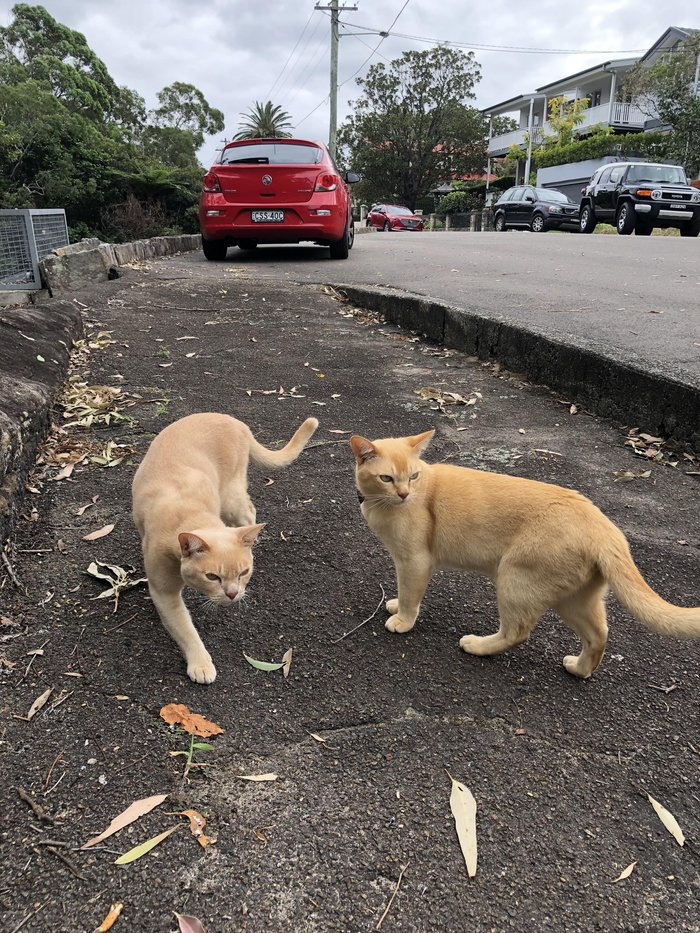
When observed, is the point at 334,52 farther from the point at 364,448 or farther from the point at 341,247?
the point at 364,448

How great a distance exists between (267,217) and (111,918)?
9.55m

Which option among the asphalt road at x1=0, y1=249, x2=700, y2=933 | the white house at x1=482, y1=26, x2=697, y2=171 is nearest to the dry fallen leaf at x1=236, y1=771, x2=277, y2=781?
the asphalt road at x1=0, y1=249, x2=700, y2=933

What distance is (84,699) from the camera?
184cm

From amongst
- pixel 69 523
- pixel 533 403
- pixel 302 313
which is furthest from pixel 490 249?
pixel 69 523

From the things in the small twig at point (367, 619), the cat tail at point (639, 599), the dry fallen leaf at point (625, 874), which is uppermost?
the cat tail at point (639, 599)

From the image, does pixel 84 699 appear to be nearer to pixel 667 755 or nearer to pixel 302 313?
pixel 667 755

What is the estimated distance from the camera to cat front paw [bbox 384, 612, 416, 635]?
220 cm

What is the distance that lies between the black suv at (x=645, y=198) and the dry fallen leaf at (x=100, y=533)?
19.3 metres

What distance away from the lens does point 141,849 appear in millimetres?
1410

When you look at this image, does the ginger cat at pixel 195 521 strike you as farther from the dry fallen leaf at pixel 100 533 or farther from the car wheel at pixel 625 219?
the car wheel at pixel 625 219

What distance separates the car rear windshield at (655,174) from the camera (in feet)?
59.7

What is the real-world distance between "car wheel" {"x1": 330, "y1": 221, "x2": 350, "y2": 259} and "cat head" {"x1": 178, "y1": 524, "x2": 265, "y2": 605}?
30.5 ft

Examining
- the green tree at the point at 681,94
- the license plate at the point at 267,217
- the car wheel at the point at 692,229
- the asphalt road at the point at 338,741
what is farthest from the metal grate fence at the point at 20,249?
the green tree at the point at 681,94

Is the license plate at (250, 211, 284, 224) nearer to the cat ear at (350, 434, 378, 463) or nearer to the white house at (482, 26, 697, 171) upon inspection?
the cat ear at (350, 434, 378, 463)
